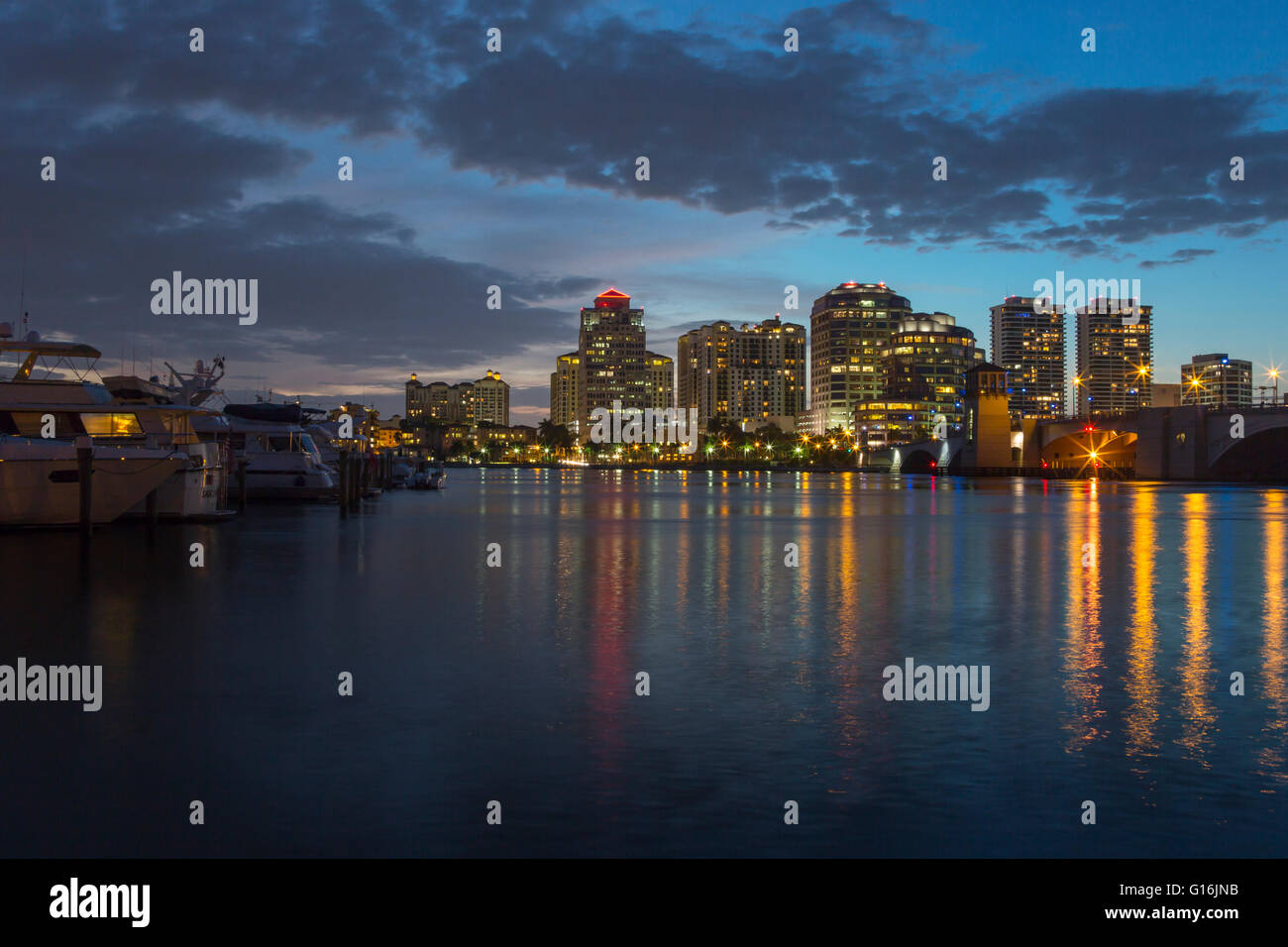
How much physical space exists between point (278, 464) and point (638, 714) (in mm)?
60685

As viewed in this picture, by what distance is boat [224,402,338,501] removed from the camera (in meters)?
Answer: 68.7

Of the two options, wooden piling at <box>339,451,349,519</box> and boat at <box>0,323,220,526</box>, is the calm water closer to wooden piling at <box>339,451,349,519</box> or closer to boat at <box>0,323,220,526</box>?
boat at <box>0,323,220,526</box>

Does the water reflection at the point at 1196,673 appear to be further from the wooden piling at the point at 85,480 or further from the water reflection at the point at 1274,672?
the wooden piling at the point at 85,480

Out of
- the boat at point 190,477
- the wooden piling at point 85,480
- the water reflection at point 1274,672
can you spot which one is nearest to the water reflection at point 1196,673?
the water reflection at point 1274,672

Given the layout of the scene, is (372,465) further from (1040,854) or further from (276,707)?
(1040,854)

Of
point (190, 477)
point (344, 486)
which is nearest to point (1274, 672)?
point (190, 477)

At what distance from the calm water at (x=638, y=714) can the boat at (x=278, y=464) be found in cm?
3763

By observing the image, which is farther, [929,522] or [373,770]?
[929,522]

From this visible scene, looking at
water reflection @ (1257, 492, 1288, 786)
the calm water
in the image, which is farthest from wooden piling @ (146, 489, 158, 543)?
water reflection @ (1257, 492, 1288, 786)

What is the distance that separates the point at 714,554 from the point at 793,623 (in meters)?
15.4

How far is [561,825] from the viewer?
9.21m

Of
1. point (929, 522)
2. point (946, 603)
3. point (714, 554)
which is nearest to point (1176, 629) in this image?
point (946, 603)

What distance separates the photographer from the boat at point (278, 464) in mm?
68688

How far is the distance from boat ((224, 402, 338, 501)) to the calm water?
1481 inches
